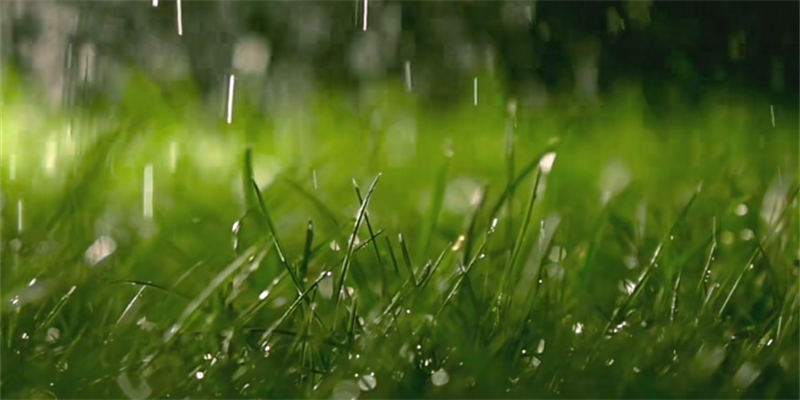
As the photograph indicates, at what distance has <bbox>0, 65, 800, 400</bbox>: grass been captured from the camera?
76cm

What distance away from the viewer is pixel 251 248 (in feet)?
2.78

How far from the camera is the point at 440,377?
29.7 inches

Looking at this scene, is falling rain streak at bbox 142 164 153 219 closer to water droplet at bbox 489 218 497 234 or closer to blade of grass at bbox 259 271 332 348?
blade of grass at bbox 259 271 332 348

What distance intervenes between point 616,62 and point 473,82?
0.67 feet

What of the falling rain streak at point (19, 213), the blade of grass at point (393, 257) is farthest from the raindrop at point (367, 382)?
the falling rain streak at point (19, 213)

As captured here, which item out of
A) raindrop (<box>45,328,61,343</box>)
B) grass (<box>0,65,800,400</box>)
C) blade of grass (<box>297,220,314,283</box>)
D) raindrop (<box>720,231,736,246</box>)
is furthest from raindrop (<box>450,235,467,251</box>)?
raindrop (<box>45,328,61,343</box>)

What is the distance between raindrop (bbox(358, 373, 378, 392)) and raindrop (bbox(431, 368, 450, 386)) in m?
0.05

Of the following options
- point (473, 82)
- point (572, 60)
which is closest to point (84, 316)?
point (473, 82)

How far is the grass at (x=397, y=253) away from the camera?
764mm

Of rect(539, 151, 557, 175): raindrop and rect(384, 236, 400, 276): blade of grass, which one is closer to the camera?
rect(384, 236, 400, 276): blade of grass

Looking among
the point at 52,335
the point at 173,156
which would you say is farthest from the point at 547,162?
the point at 52,335

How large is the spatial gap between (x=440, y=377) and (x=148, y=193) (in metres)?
0.42

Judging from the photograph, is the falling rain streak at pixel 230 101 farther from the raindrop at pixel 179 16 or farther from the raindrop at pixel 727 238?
the raindrop at pixel 727 238

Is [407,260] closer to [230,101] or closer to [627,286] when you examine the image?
[627,286]
